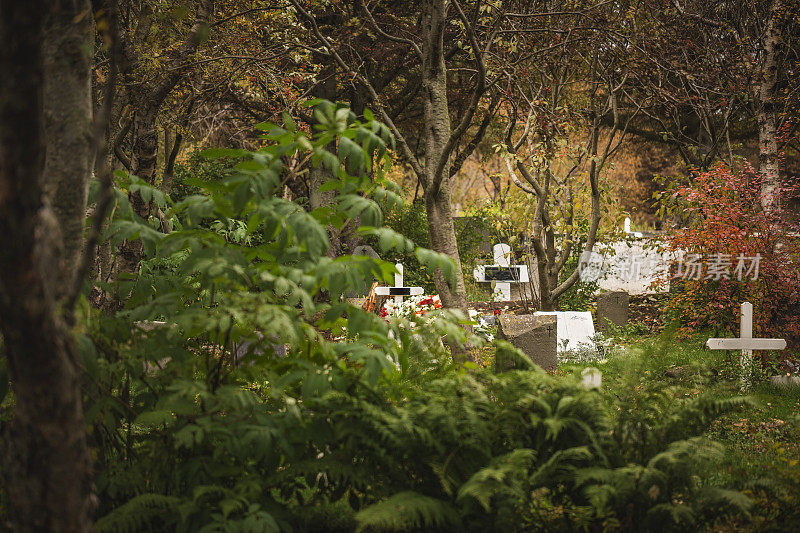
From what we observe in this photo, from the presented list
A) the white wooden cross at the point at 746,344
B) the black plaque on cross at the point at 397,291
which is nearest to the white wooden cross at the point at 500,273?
the black plaque on cross at the point at 397,291

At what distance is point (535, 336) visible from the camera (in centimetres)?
712

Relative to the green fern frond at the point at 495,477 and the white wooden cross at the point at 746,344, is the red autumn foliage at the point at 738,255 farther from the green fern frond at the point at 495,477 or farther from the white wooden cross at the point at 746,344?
the green fern frond at the point at 495,477

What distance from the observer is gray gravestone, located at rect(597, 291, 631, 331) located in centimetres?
1117

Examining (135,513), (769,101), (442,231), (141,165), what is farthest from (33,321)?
(769,101)

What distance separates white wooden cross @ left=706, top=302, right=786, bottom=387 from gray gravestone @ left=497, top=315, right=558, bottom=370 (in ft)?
5.50

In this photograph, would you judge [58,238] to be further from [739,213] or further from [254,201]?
[739,213]

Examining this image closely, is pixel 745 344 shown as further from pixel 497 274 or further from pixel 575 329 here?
pixel 497 274

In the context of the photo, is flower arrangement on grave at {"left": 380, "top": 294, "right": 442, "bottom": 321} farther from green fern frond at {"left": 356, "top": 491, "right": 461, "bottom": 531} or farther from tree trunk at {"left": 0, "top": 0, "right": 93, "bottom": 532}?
tree trunk at {"left": 0, "top": 0, "right": 93, "bottom": 532}

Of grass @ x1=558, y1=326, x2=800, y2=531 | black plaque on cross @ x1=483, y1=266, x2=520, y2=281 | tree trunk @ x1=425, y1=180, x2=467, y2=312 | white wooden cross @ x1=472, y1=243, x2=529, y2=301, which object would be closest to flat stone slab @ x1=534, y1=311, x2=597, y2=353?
grass @ x1=558, y1=326, x2=800, y2=531

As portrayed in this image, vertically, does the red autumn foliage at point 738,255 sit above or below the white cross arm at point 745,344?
above

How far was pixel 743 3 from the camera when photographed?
11.4 metres

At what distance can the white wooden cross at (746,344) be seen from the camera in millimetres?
6730

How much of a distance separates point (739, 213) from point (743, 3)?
576cm

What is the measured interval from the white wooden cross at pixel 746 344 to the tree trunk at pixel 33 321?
256 inches
